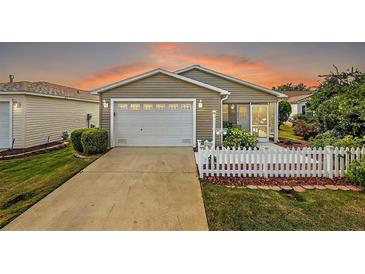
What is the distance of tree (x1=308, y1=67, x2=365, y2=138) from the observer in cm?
690

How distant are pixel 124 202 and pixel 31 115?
8881 millimetres

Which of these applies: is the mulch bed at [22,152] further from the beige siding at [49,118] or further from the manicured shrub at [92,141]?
the manicured shrub at [92,141]

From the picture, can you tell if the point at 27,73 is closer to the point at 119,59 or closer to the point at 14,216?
the point at 119,59

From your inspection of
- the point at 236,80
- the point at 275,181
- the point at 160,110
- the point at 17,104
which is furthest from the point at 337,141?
the point at 17,104

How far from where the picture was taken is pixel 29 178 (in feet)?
18.1

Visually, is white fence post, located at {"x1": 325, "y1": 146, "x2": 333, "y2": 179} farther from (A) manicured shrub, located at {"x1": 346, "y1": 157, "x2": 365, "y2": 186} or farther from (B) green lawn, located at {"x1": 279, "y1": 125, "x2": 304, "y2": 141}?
(B) green lawn, located at {"x1": 279, "y1": 125, "x2": 304, "y2": 141}

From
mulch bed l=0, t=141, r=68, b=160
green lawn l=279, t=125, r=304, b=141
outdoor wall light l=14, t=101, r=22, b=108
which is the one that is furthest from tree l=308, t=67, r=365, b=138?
outdoor wall light l=14, t=101, r=22, b=108

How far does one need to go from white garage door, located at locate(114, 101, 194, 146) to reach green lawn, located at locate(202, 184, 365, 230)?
5.16 m

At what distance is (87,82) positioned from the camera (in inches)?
533

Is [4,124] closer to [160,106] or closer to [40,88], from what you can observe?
[40,88]

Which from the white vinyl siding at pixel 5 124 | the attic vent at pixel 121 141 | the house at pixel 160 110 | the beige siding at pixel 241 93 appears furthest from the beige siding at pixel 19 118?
the beige siding at pixel 241 93
